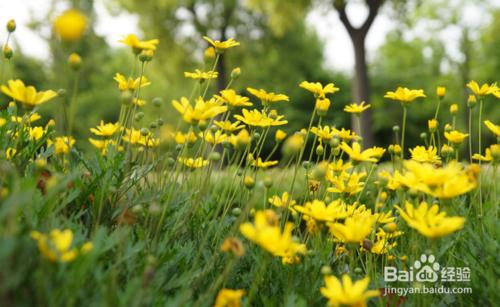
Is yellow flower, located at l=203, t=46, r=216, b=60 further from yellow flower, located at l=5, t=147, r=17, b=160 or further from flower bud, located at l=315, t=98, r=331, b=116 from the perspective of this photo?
yellow flower, located at l=5, t=147, r=17, b=160

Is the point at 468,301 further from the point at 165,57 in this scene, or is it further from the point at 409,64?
the point at 409,64

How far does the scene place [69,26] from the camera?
1121 millimetres

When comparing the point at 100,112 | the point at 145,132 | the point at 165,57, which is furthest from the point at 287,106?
the point at 145,132

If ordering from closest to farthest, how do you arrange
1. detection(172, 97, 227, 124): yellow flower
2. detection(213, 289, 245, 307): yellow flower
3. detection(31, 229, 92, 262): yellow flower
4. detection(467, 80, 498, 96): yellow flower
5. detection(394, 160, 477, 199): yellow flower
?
detection(31, 229, 92, 262): yellow flower
detection(213, 289, 245, 307): yellow flower
detection(394, 160, 477, 199): yellow flower
detection(172, 97, 227, 124): yellow flower
detection(467, 80, 498, 96): yellow flower

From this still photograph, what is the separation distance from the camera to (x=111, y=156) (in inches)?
68.8

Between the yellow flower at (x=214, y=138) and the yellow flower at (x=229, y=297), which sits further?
the yellow flower at (x=214, y=138)

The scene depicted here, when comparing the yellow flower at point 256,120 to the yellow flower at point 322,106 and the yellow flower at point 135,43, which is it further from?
the yellow flower at point 135,43

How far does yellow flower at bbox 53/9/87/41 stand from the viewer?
1116mm

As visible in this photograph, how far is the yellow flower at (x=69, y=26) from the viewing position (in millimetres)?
1116

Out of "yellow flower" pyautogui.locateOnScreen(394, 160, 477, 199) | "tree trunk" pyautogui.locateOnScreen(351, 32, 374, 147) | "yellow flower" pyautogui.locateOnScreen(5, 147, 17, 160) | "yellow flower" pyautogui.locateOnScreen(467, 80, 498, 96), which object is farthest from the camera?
"tree trunk" pyautogui.locateOnScreen(351, 32, 374, 147)

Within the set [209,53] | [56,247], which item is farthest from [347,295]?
[209,53]

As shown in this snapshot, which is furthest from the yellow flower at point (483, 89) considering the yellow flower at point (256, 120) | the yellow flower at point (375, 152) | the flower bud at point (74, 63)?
the flower bud at point (74, 63)

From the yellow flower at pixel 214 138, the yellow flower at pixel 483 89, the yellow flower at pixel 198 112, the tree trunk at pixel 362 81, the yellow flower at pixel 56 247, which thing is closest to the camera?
the yellow flower at pixel 56 247

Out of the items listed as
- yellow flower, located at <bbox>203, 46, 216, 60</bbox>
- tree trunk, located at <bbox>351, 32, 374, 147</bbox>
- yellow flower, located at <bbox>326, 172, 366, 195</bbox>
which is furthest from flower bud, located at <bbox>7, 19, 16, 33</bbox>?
tree trunk, located at <bbox>351, 32, 374, 147</bbox>
